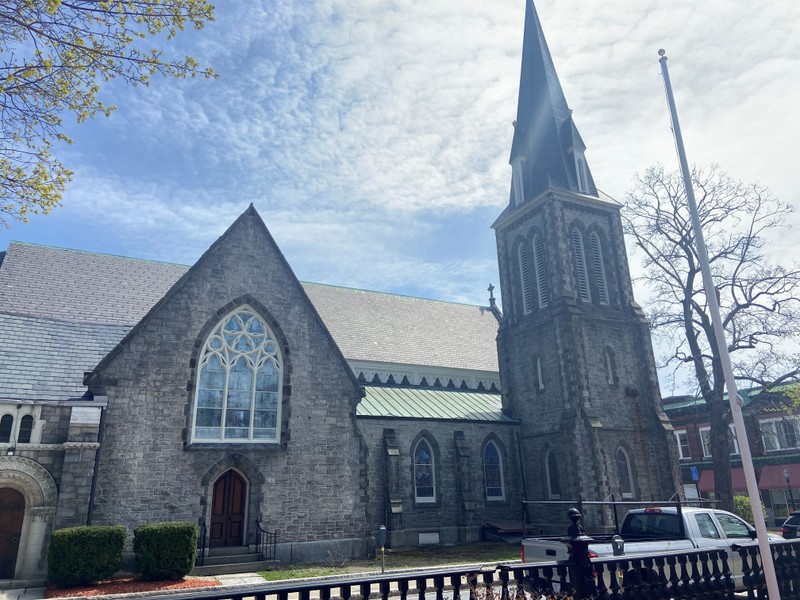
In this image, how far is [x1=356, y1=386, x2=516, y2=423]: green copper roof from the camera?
80.6 ft

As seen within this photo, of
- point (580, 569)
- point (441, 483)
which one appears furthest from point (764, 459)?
point (580, 569)

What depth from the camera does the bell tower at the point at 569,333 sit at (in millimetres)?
24750

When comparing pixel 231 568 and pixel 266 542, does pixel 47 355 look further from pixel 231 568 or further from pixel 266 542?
pixel 266 542

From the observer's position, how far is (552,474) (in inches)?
1006

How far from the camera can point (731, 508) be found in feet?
72.9

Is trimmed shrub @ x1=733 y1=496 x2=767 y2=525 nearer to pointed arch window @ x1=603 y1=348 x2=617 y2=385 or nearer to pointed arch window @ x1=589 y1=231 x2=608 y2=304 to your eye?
pointed arch window @ x1=603 y1=348 x2=617 y2=385

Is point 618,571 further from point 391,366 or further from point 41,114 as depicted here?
point 391,366

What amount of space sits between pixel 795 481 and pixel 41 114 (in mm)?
43080

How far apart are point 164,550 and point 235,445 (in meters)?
3.95

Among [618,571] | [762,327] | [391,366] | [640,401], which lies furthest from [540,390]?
[618,571]

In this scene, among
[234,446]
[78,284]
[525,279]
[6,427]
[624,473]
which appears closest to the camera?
[6,427]

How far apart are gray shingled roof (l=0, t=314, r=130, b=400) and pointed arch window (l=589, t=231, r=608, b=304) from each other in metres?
22.1

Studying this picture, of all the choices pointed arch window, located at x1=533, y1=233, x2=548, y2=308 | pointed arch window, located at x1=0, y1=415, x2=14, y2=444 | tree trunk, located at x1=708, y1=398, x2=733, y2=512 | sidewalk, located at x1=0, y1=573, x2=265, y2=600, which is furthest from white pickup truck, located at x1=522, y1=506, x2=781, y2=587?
pointed arch window, located at x1=533, y1=233, x2=548, y2=308

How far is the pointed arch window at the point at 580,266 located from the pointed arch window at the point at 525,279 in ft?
8.54
